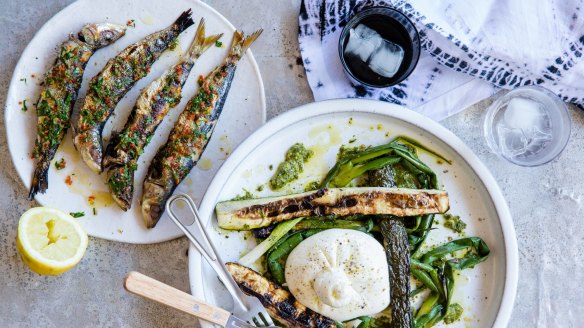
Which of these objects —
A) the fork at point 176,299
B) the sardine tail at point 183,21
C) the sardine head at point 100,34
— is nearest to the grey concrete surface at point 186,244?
the sardine tail at point 183,21

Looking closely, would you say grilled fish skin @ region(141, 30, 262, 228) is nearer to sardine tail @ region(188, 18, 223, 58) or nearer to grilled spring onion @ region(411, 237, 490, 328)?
sardine tail @ region(188, 18, 223, 58)

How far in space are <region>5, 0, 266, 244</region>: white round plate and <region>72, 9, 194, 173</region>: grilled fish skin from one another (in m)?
0.09

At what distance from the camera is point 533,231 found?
13.2 feet

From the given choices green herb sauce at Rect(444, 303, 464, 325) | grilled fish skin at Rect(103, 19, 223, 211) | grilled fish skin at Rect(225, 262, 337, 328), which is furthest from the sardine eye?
green herb sauce at Rect(444, 303, 464, 325)

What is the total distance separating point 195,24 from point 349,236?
5.33 ft

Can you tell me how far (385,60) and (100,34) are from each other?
5.72 ft

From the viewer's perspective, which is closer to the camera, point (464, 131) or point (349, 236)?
point (349, 236)

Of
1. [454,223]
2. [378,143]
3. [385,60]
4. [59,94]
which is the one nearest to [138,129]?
[59,94]

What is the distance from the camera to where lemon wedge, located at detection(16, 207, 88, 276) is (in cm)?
345

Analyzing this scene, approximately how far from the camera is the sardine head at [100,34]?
3689 millimetres

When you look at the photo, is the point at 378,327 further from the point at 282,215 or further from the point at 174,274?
the point at 174,274

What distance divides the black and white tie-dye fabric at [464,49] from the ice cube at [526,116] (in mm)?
153

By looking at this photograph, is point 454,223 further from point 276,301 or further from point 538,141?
point 276,301


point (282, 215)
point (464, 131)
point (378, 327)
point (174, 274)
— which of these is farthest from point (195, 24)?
point (378, 327)
